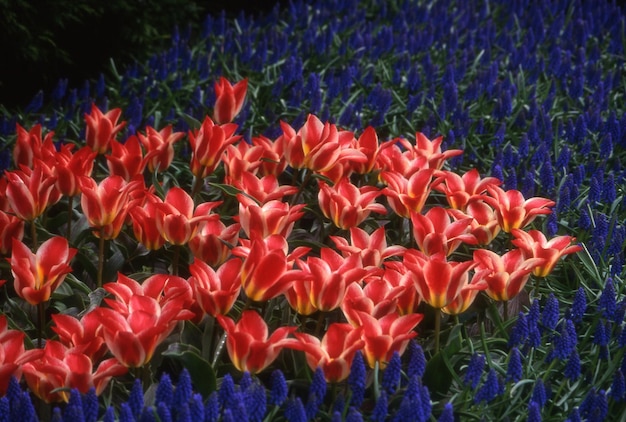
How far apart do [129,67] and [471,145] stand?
1.80 metres

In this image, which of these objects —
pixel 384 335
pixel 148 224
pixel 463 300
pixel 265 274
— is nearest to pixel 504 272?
pixel 463 300

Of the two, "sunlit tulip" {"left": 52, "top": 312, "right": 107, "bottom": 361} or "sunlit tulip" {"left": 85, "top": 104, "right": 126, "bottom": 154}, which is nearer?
"sunlit tulip" {"left": 52, "top": 312, "right": 107, "bottom": 361}

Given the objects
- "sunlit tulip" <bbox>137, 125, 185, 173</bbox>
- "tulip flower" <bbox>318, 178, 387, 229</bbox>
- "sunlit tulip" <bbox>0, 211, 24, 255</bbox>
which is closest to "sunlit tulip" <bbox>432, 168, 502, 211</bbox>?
"tulip flower" <bbox>318, 178, 387, 229</bbox>

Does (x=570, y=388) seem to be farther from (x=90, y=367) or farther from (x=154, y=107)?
(x=154, y=107)

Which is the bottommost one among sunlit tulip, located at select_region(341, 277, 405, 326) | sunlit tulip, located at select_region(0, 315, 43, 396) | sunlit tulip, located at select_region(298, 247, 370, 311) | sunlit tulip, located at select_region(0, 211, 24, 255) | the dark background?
the dark background

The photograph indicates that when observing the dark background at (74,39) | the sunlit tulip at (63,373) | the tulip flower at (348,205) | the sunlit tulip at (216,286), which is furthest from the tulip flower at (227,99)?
the dark background at (74,39)

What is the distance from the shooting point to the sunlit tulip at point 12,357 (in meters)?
1.84

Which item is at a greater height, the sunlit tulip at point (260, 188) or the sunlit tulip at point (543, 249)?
the sunlit tulip at point (543, 249)

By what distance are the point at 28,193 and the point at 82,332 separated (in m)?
0.57

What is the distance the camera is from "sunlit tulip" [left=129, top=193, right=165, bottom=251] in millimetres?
2336

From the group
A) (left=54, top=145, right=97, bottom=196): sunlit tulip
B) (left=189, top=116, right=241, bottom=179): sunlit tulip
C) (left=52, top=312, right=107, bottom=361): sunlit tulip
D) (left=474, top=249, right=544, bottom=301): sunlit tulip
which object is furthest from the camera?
A: (left=189, top=116, right=241, bottom=179): sunlit tulip

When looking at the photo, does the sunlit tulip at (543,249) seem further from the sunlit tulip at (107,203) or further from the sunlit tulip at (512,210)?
the sunlit tulip at (107,203)

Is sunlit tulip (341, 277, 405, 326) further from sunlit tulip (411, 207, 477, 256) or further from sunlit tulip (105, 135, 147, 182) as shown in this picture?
sunlit tulip (105, 135, 147, 182)

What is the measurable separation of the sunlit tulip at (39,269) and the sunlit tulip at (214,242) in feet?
1.02
